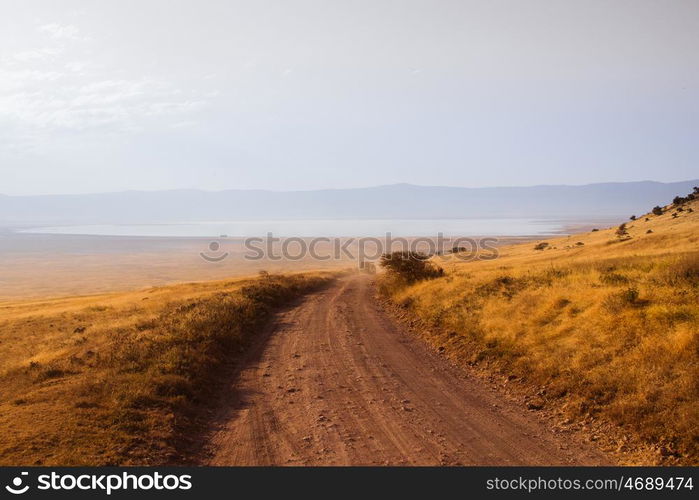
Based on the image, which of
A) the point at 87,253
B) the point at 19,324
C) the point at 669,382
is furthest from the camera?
the point at 87,253

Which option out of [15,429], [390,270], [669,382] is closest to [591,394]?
[669,382]

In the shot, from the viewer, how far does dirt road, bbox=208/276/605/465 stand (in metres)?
8.11

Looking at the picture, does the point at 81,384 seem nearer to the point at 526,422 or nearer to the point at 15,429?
the point at 15,429

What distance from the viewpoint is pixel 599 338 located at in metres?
12.1

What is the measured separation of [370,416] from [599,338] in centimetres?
606

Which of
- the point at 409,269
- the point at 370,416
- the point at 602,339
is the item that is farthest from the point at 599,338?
the point at 409,269

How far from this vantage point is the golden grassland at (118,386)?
809 cm

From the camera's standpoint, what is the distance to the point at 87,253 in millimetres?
127000

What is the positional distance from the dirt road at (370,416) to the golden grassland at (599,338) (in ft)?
3.87

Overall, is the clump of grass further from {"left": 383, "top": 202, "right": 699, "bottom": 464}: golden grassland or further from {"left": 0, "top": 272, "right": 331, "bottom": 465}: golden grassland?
{"left": 0, "top": 272, "right": 331, "bottom": 465}: golden grassland

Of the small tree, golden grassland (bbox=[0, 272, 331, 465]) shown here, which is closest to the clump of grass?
golden grassland (bbox=[0, 272, 331, 465])

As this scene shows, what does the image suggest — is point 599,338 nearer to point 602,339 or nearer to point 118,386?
point 602,339
